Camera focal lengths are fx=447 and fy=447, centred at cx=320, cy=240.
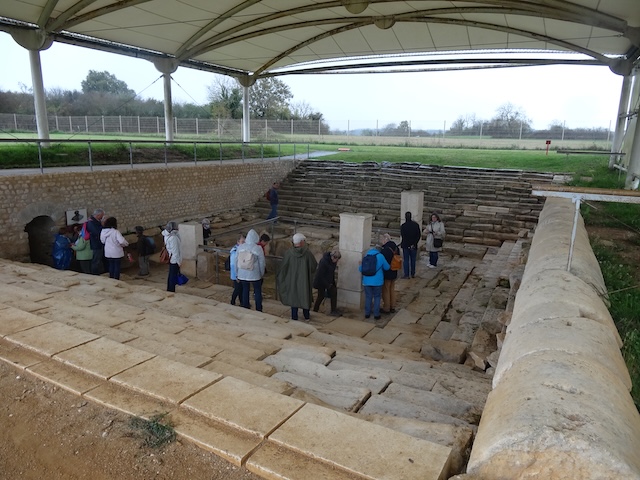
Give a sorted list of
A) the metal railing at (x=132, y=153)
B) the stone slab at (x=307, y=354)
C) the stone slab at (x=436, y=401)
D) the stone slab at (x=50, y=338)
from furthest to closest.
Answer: the metal railing at (x=132, y=153) < the stone slab at (x=307, y=354) < the stone slab at (x=50, y=338) < the stone slab at (x=436, y=401)

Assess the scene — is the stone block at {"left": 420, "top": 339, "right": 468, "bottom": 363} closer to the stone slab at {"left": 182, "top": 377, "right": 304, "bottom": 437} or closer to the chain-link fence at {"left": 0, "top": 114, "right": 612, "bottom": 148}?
the stone slab at {"left": 182, "top": 377, "right": 304, "bottom": 437}

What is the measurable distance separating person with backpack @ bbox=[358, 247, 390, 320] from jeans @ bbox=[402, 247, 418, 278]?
98.6 inches

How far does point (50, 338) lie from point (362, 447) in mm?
2899

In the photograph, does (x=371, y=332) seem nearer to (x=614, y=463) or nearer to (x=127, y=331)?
(x=127, y=331)

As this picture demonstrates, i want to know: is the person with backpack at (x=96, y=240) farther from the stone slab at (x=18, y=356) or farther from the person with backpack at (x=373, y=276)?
the stone slab at (x=18, y=356)

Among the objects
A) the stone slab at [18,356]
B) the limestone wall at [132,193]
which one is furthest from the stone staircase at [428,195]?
the stone slab at [18,356]

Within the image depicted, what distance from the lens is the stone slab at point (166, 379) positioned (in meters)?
2.87

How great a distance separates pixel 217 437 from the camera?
2.45 metres

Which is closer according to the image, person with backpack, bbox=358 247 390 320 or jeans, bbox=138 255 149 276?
person with backpack, bbox=358 247 390 320

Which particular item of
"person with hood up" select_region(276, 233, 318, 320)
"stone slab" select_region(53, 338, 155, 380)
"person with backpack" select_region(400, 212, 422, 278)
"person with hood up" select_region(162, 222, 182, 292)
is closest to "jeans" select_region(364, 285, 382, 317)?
"person with hood up" select_region(276, 233, 318, 320)

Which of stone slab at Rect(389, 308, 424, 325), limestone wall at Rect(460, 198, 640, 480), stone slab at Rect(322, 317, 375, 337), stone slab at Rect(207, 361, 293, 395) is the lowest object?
stone slab at Rect(389, 308, 424, 325)

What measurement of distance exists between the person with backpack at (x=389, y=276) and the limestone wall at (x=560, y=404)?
16.1 feet

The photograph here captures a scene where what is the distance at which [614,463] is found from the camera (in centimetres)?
165

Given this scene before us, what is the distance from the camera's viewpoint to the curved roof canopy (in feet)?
42.8
